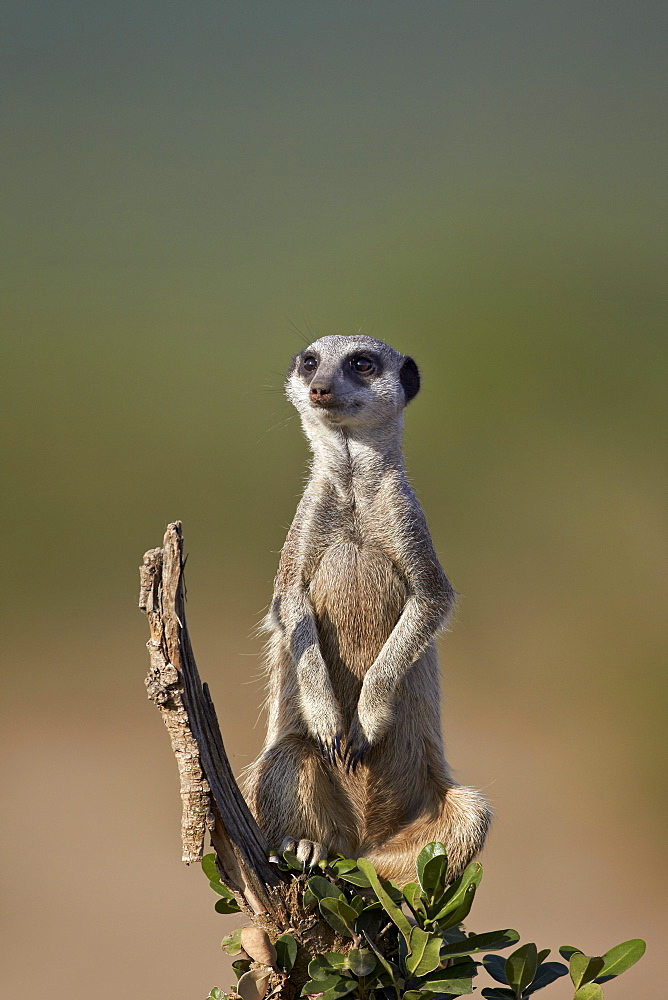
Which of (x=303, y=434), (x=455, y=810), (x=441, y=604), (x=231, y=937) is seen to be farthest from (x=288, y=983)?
(x=303, y=434)

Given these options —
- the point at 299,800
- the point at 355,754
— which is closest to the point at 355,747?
the point at 355,754

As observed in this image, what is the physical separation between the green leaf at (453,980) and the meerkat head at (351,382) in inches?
43.4

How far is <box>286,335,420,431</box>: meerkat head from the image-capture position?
6.48ft

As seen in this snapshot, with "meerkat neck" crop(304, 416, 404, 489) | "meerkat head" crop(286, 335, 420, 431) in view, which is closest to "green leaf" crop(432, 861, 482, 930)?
"meerkat neck" crop(304, 416, 404, 489)

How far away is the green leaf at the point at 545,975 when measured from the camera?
1.75 m

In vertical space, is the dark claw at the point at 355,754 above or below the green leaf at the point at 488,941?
above

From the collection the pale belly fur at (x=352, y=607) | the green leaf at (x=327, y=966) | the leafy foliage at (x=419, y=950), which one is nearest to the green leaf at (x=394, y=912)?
the leafy foliage at (x=419, y=950)

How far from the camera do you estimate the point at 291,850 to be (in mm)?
1900

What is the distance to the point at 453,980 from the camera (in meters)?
1.63

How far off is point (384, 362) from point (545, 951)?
1249mm

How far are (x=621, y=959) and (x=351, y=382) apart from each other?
1.25 metres

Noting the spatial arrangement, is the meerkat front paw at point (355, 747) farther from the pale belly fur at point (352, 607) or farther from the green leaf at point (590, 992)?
the green leaf at point (590, 992)

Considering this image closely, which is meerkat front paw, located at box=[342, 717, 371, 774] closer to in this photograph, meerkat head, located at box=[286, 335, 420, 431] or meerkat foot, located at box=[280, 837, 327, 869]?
meerkat foot, located at box=[280, 837, 327, 869]

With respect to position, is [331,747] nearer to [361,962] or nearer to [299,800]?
[299,800]
